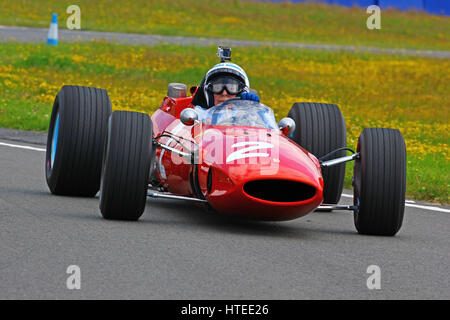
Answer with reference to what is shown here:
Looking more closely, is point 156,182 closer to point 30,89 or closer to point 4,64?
point 30,89

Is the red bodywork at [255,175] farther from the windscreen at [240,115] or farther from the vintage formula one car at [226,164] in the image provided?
the windscreen at [240,115]

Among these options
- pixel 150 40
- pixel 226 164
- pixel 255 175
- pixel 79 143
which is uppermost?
pixel 150 40

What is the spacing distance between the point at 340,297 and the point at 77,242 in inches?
85.7

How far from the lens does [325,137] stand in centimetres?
1065

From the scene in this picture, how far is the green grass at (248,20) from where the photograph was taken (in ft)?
137

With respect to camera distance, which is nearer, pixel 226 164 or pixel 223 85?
pixel 226 164

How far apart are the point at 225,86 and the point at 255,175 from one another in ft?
8.08

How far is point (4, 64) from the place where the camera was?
24.5 metres

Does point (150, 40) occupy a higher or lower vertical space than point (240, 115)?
higher

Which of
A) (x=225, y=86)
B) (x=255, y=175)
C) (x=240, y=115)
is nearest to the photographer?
(x=255, y=175)

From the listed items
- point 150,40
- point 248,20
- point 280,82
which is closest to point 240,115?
point 280,82

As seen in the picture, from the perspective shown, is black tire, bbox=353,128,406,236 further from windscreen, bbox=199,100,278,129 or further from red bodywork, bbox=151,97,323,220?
windscreen, bbox=199,100,278,129

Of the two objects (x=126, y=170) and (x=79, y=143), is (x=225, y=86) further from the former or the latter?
(x=126, y=170)

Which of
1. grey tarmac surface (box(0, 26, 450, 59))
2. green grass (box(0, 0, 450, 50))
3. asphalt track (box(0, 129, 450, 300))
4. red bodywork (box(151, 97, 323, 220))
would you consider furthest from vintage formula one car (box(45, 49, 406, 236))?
green grass (box(0, 0, 450, 50))
